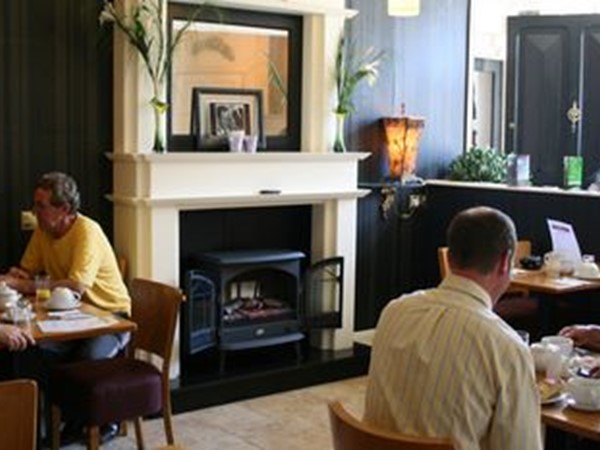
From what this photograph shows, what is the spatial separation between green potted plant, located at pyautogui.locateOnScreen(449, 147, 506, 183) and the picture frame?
175 cm

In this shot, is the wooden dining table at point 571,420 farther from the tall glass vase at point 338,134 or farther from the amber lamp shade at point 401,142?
the amber lamp shade at point 401,142

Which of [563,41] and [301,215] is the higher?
[563,41]

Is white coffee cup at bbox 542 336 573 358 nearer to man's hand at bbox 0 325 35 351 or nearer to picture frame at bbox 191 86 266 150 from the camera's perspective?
man's hand at bbox 0 325 35 351

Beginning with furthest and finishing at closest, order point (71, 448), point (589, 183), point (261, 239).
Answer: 1. point (589, 183)
2. point (261, 239)
3. point (71, 448)

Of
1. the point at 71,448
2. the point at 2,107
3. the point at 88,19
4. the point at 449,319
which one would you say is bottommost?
the point at 71,448

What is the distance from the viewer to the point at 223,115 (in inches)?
218

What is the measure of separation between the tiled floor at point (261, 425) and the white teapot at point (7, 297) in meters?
0.95

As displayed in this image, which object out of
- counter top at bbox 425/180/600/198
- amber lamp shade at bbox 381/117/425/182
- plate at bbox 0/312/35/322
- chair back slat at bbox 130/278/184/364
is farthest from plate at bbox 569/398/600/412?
amber lamp shade at bbox 381/117/425/182

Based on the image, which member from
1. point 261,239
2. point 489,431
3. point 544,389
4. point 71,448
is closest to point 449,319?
point 489,431

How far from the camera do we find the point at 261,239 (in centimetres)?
582

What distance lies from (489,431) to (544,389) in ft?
1.73

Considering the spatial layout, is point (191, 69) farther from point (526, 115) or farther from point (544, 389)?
point (544, 389)

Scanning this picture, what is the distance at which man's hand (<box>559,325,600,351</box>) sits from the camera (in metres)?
3.11

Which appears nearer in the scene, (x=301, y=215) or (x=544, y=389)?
(x=544, y=389)
